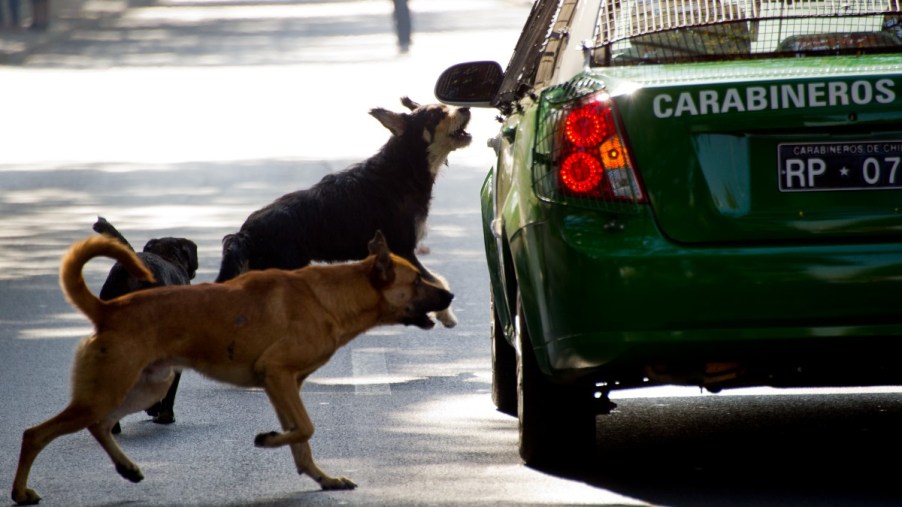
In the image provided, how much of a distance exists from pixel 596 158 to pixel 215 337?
146cm

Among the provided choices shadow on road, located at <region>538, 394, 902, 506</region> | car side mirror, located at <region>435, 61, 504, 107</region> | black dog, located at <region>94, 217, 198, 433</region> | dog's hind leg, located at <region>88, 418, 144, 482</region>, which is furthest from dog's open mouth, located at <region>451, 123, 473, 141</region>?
dog's hind leg, located at <region>88, 418, 144, 482</region>

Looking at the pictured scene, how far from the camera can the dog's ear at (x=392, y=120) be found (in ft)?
34.0

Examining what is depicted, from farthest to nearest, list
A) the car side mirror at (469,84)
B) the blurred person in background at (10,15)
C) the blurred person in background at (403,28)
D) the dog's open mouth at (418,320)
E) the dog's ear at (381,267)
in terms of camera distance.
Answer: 1. the blurred person in background at (10,15)
2. the blurred person in background at (403,28)
3. the car side mirror at (469,84)
4. the dog's open mouth at (418,320)
5. the dog's ear at (381,267)

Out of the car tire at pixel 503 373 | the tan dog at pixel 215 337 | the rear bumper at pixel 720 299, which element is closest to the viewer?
the rear bumper at pixel 720 299

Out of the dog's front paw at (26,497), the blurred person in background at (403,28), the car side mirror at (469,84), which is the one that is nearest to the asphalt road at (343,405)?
the dog's front paw at (26,497)

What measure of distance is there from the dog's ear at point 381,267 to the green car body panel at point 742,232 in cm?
109

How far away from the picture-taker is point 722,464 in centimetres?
631

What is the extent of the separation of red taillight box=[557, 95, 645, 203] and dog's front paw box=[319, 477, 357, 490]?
4.24 feet

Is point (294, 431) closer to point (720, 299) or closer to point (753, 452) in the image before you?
point (720, 299)

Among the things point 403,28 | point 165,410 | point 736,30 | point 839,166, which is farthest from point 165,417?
point 403,28

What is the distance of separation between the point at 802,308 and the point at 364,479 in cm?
173

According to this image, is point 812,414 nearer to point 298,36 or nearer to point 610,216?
point 610,216

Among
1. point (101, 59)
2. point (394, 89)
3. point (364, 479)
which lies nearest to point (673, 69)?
point (364, 479)

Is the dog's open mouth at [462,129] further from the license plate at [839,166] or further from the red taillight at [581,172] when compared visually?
the license plate at [839,166]
